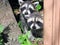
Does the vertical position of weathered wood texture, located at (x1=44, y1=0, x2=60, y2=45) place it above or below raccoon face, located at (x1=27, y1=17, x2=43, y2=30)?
above

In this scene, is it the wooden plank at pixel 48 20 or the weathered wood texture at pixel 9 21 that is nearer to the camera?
the wooden plank at pixel 48 20

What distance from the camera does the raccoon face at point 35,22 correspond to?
6404 mm

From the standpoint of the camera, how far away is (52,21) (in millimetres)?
2600

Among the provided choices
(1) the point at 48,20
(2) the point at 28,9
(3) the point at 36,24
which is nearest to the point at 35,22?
(3) the point at 36,24

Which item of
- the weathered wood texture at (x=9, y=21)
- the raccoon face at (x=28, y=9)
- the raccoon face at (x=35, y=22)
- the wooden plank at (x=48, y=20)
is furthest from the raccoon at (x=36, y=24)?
the wooden plank at (x=48, y=20)

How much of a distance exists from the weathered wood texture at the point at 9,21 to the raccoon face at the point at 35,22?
Answer: 78 centimetres

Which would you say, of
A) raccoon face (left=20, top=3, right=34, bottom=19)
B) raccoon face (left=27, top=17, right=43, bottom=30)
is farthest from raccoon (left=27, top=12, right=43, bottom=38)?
raccoon face (left=20, top=3, right=34, bottom=19)

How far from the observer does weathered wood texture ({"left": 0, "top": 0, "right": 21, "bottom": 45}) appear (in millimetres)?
4718

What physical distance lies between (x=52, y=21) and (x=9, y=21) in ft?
9.92

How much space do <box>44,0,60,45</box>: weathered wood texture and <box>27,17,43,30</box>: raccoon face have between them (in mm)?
3696

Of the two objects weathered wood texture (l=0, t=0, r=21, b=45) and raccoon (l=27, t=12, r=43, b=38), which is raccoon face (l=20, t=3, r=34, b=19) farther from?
weathered wood texture (l=0, t=0, r=21, b=45)

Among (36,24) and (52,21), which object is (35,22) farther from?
(52,21)

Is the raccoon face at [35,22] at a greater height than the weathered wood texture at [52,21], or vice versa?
the weathered wood texture at [52,21]

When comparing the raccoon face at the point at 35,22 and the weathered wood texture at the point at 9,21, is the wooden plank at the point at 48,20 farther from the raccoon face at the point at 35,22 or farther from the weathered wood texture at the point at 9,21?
the raccoon face at the point at 35,22
